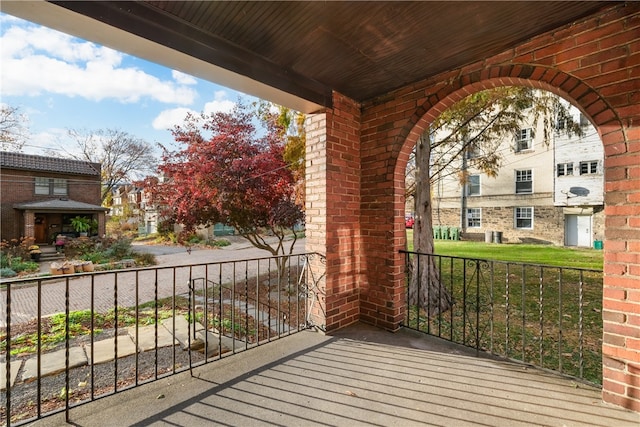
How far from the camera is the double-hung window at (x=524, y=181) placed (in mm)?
13758

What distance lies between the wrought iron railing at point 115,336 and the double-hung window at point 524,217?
13.4 m

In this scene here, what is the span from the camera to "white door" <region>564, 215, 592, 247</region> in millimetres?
12344

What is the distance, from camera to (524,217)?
14000 millimetres

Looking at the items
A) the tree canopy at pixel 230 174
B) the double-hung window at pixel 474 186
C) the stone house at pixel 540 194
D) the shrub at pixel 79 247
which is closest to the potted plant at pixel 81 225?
the shrub at pixel 79 247

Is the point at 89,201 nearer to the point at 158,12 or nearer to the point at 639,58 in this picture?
the point at 158,12

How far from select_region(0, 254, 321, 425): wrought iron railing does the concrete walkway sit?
20cm

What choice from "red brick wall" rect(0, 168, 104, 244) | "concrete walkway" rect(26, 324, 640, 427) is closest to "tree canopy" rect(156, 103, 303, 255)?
"concrete walkway" rect(26, 324, 640, 427)

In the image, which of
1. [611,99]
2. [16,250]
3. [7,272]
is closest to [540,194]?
[611,99]

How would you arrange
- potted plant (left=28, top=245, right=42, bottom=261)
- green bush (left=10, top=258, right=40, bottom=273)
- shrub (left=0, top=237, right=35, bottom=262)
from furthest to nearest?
1. potted plant (left=28, top=245, right=42, bottom=261)
2. shrub (left=0, top=237, right=35, bottom=262)
3. green bush (left=10, top=258, right=40, bottom=273)

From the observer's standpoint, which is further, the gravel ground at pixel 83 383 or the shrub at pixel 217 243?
the shrub at pixel 217 243

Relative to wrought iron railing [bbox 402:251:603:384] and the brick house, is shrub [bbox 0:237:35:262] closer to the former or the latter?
the brick house

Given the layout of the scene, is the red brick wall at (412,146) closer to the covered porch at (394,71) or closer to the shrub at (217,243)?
the covered porch at (394,71)

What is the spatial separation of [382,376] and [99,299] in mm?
7083

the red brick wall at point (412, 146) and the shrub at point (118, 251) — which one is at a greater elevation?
the red brick wall at point (412, 146)
